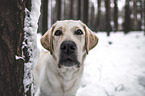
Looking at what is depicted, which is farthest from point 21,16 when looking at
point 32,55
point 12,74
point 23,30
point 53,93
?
point 53,93

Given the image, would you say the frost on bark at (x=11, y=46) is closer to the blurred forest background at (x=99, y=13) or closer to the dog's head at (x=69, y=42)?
the dog's head at (x=69, y=42)

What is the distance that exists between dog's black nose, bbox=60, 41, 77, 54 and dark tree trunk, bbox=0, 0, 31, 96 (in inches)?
26.4

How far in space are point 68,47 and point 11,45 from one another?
0.86 metres

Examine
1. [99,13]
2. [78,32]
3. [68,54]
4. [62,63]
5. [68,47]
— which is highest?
[99,13]

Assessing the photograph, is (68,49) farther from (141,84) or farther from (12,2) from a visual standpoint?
(141,84)

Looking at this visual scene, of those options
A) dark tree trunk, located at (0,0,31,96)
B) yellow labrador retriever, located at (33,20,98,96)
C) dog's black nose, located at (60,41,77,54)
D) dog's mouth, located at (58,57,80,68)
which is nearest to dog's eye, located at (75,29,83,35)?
yellow labrador retriever, located at (33,20,98,96)

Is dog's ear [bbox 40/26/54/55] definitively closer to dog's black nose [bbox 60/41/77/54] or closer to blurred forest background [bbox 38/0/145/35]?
dog's black nose [bbox 60/41/77/54]

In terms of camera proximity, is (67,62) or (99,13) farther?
(99,13)

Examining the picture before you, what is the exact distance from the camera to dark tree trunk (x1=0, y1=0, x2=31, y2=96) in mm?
1240

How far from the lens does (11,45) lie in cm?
130

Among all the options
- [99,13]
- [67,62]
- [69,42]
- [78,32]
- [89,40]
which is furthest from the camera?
[99,13]

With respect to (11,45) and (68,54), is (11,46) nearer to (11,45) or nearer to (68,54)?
(11,45)

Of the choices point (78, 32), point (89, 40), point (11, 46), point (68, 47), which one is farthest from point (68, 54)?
point (11, 46)

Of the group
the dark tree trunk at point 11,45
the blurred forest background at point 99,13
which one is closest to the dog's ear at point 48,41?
the dark tree trunk at point 11,45
